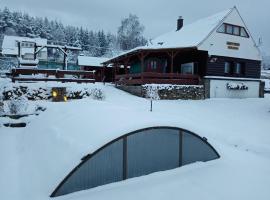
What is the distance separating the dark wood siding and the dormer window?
2299 mm

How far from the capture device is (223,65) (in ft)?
81.6

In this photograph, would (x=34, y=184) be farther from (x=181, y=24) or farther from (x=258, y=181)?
(x=181, y=24)

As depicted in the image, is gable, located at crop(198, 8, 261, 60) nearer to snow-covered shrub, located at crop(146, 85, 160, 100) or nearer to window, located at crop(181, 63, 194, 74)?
window, located at crop(181, 63, 194, 74)

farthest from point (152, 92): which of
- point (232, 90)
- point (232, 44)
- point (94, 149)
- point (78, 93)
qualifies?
point (94, 149)

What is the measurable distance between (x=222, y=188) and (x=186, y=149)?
1.32 meters

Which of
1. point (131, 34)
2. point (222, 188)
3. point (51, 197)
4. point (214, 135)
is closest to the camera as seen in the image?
point (51, 197)

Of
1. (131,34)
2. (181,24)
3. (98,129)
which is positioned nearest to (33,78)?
(98,129)

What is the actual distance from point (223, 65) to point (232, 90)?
236 centimetres

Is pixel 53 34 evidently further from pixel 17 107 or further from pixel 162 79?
pixel 17 107

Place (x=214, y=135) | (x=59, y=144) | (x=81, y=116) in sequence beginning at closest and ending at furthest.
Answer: (x=59, y=144) → (x=81, y=116) → (x=214, y=135)

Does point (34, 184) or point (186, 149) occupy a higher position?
→ point (186, 149)

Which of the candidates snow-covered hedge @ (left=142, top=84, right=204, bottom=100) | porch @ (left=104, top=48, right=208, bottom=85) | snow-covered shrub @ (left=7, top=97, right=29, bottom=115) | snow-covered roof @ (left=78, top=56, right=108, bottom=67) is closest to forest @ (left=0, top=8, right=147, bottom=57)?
snow-covered roof @ (left=78, top=56, right=108, bottom=67)

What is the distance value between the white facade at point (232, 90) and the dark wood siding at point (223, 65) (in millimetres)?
635

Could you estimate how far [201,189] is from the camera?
20.5ft
